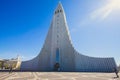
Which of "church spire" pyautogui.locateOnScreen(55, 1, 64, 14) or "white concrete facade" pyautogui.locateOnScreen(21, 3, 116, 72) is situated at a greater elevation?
"church spire" pyautogui.locateOnScreen(55, 1, 64, 14)

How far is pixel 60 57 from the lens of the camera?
166 ft

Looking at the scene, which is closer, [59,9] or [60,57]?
[60,57]

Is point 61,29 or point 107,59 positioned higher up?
point 61,29

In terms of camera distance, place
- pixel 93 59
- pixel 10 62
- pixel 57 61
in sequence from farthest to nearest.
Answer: pixel 10 62
pixel 57 61
pixel 93 59

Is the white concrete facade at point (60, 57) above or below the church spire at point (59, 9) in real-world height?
below

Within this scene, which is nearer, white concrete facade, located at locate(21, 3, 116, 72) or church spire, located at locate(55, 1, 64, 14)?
white concrete facade, located at locate(21, 3, 116, 72)

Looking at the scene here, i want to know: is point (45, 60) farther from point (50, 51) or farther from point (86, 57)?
point (86, 57)

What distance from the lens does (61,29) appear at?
5594 centimetres

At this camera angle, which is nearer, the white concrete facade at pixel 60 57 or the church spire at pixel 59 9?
the white concrete facade at pixel 60 57

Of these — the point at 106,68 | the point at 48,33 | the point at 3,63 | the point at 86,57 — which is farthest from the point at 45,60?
the point at 3,63

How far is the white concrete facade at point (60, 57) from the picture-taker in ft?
139

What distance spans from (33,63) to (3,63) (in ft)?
97.2

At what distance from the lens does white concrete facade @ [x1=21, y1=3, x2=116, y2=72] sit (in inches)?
1663

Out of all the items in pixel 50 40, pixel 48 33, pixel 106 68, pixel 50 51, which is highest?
pixel 48 33
